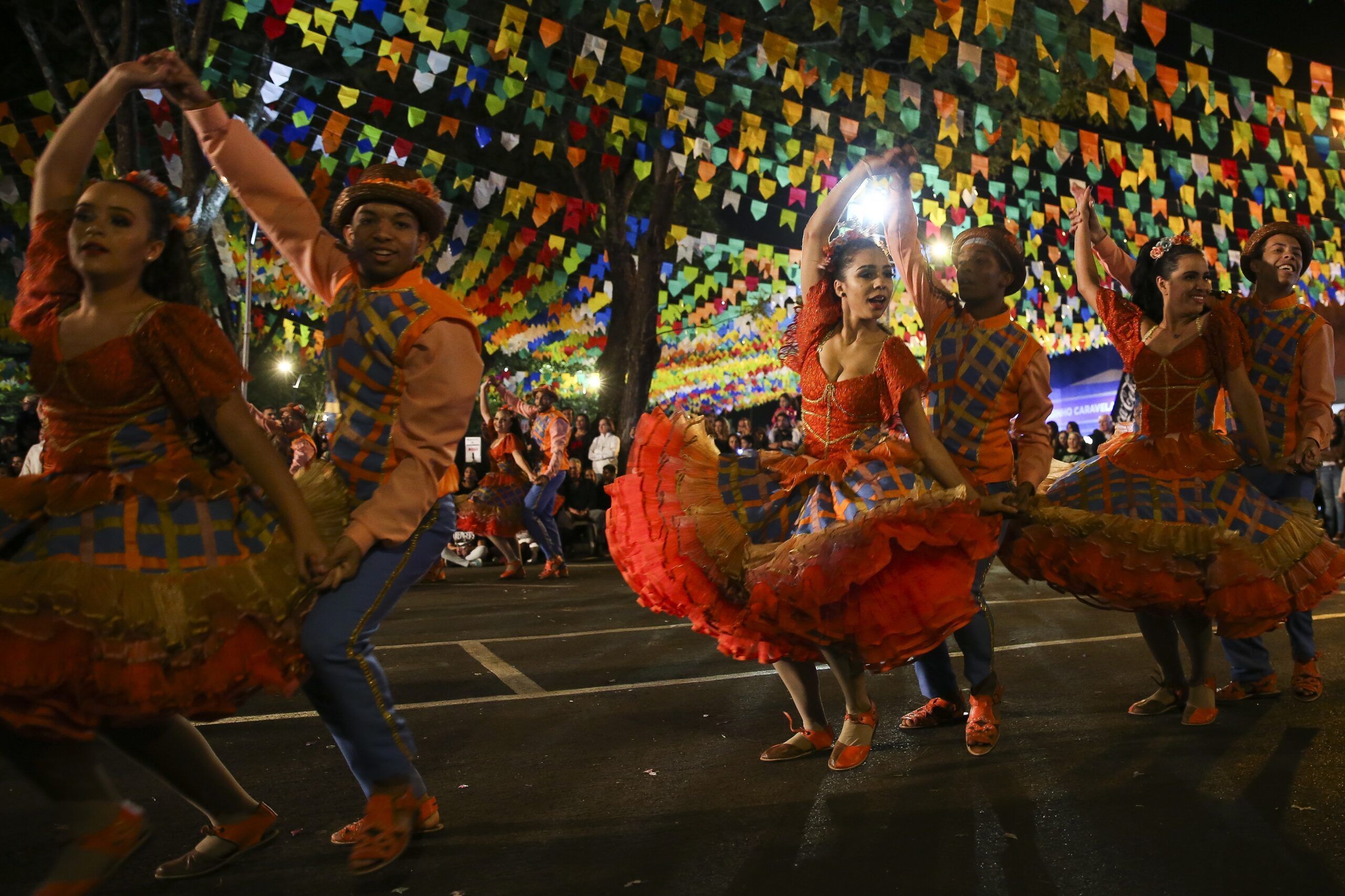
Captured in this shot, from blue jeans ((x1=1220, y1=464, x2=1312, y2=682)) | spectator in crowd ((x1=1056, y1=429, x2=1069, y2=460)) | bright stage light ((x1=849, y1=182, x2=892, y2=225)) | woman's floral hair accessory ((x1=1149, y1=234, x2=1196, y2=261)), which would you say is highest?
bright stage light ((x1=849, y1=182, x2=892, y2=225))

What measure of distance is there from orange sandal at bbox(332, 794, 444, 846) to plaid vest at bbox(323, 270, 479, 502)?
3.19ft

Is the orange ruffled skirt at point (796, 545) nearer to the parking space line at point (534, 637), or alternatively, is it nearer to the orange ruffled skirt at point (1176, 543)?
the orange ruffled skirt at point (1176, 543)

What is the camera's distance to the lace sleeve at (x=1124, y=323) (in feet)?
17.3

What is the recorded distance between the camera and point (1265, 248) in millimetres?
5680

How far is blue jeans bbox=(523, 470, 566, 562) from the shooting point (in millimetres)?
11625

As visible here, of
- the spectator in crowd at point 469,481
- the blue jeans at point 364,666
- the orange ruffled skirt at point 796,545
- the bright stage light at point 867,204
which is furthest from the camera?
the spectator in crowd at point 469,481

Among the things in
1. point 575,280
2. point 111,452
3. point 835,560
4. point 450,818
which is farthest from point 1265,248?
point 575,280

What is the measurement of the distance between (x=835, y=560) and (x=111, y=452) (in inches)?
86.8

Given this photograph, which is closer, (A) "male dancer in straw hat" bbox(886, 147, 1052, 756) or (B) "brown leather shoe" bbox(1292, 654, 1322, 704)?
(A) "male dancer in straw hat" bbox(886, 147, 1052, 756)

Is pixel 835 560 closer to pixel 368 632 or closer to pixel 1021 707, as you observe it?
pixel 368 632

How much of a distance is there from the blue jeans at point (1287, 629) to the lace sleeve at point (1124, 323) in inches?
34.2

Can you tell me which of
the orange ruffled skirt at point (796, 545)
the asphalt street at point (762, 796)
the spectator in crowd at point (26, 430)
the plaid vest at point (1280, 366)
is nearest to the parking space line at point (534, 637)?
the asphalt street at point (762, 796)

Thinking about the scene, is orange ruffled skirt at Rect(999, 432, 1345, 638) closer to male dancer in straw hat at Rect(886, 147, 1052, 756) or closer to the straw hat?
male dancer in straw hat at Rect(886, 147, 1052, 756)

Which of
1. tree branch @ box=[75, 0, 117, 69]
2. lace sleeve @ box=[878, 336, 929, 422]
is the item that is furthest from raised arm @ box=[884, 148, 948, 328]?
tree branch @ box=[75, 0, 117, 69]
